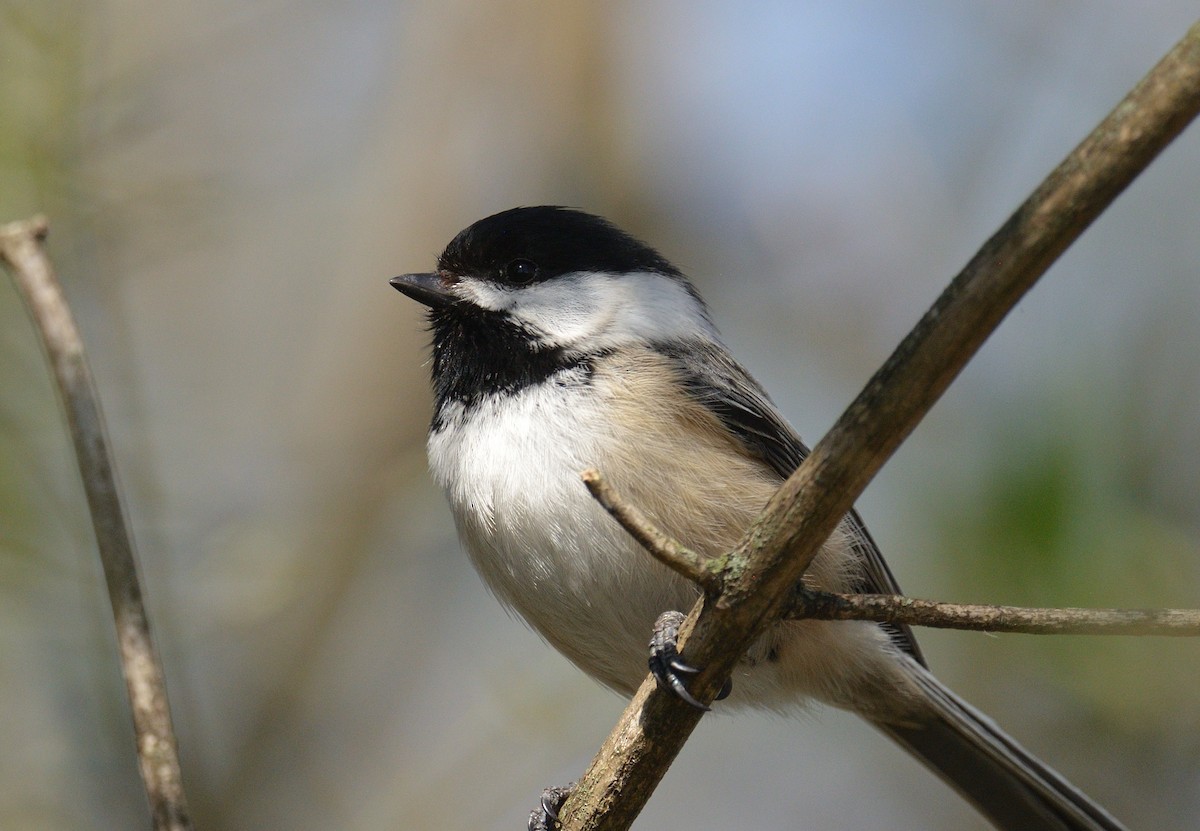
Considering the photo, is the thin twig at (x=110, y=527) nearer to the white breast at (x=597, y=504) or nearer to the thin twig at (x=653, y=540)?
the white breast at (x=597, y=504)

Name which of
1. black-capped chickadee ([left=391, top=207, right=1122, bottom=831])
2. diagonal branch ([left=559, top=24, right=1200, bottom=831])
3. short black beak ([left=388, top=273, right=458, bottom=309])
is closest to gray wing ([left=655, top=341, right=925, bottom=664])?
black-capped chickadee ([left=391, top=207, right=1122, bottom=831])

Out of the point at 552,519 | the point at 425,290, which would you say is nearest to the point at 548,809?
the point at 552,519

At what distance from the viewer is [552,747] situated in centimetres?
454

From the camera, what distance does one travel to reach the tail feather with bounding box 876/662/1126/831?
259 cm

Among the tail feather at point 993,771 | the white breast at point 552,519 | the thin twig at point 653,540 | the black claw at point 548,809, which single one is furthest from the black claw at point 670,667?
the tail feather at point 993,771

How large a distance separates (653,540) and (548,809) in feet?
3.46

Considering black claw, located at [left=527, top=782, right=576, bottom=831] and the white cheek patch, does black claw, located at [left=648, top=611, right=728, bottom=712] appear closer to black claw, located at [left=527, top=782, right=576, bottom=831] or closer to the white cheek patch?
black claw, located at [left=527, top=782, right=576, bottom=831]

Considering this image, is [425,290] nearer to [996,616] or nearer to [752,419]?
[752,419]

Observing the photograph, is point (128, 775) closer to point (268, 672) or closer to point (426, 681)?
point (268, 672)

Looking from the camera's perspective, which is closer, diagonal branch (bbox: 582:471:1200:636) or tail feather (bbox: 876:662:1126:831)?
diagonal branch (bbox: 582:471:1200:636)

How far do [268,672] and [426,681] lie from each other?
700 millimetres

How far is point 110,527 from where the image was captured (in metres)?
1.94

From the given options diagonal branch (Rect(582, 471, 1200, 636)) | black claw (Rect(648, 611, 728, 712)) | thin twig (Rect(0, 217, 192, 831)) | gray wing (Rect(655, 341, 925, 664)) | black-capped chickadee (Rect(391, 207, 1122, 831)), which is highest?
gray wing (Rect(655, 341, 925, 664))

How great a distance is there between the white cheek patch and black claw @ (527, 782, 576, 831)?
3.26 feet
